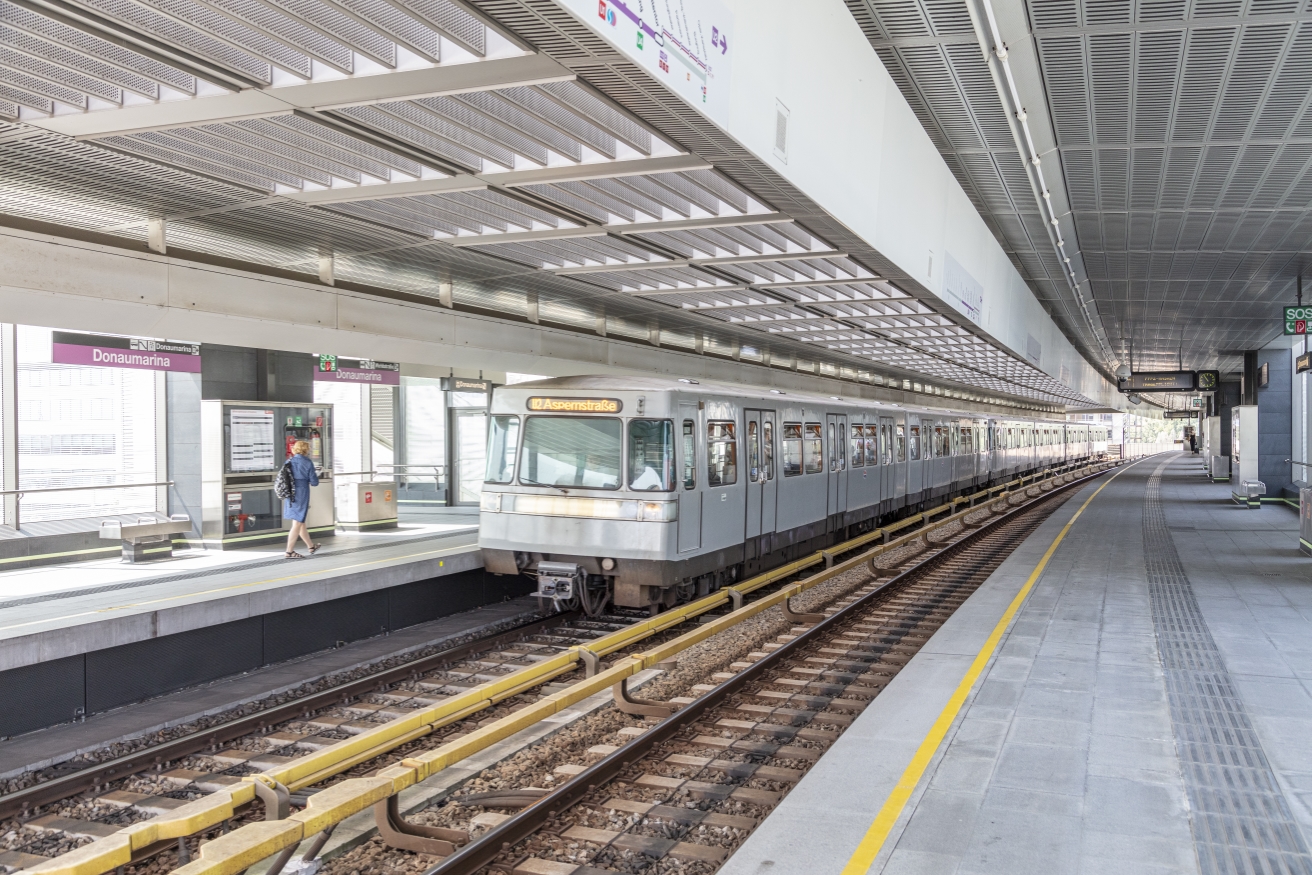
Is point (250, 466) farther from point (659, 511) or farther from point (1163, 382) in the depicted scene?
point (1163, 382)

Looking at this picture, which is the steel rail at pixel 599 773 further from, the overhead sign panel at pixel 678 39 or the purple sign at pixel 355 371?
the purple sign at pixel 355 371

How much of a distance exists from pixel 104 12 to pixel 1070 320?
90.1 feet

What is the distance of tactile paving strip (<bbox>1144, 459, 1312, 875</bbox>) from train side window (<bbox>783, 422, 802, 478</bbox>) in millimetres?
5582

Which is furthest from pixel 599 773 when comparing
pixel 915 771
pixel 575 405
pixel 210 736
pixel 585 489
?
pixel 575 405

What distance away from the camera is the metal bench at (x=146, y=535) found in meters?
12.7

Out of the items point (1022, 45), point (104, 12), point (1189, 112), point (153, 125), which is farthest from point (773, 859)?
point (1189, 112)

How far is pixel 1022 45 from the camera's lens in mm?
7762

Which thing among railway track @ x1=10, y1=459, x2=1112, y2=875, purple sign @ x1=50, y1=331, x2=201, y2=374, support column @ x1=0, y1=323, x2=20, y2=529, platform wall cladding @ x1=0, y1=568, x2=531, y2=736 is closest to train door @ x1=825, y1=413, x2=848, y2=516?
railway track @ x1=10, y1=459, x2=1112, y2=875

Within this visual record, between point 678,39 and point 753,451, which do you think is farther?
point 753,451

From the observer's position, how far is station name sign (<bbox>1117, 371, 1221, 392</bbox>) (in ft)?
124

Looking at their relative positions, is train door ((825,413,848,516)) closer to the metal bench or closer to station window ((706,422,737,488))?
station window ((706,422,737,488))

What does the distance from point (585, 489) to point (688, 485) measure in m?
1.15

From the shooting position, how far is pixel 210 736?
7109 mm

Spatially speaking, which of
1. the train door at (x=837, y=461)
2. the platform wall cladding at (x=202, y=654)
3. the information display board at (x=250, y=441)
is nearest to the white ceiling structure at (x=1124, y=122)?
the train door at (x=837, y=461)
